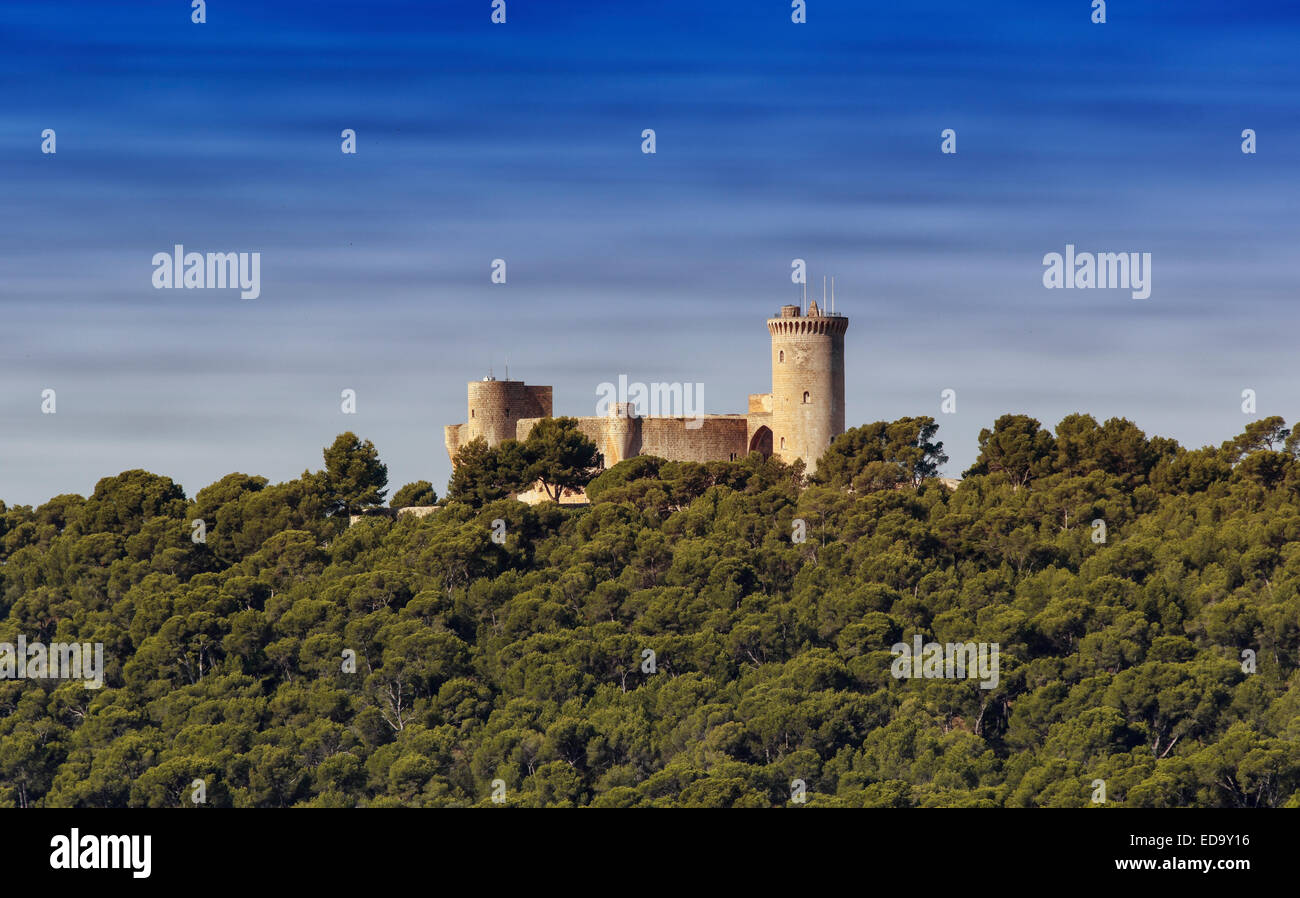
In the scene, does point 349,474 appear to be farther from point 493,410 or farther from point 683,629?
point 683,629

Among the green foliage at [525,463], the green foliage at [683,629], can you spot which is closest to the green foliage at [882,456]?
the green foliage at [683,629]

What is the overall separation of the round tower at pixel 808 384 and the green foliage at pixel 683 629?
2.16 ft

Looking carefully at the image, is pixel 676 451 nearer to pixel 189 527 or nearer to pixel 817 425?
pixel 817 425

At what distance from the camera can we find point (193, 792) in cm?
4819

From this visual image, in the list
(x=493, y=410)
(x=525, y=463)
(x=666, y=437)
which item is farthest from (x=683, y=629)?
(x=493, y=410)

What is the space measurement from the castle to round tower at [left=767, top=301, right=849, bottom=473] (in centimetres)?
3

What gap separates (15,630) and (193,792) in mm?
11336

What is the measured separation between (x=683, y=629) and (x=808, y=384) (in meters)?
10.2

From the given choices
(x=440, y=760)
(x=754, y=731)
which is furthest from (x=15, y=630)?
(x=754, y=731)

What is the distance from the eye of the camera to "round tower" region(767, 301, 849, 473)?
2479 inches

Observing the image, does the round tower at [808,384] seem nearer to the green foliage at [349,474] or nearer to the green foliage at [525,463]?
the green foliage at [525,463]

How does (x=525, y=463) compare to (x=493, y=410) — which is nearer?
(x=525, y=463)

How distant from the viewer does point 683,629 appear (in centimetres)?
5512

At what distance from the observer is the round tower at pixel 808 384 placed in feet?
207
